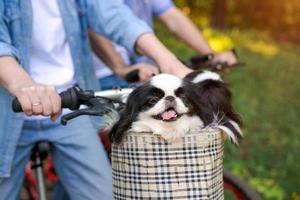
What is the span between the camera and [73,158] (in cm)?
262

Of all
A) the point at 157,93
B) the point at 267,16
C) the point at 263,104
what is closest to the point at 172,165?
the point at 157,93

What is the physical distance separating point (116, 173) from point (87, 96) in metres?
0.29

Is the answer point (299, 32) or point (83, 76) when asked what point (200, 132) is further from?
point (299, 32)

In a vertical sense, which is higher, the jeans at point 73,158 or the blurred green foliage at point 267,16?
the jeans at point 73,158

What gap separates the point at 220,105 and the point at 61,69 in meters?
0.82

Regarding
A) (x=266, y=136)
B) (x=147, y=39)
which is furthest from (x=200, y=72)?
(x=266, y=136)

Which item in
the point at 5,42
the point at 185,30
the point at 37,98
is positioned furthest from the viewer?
the point at 185,30

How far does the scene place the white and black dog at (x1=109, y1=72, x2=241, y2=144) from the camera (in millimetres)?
2047

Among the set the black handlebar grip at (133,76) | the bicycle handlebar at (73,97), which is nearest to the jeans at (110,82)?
the black handlebar grip at (133,76)

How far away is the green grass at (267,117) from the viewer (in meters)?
5.96

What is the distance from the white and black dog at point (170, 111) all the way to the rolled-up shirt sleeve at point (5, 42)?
20.8 inches

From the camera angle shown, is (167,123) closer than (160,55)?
Yes

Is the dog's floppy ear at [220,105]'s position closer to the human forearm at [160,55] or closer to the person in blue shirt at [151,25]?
the human forearm at [160,55]

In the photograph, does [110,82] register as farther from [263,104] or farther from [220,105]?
[263,104]
